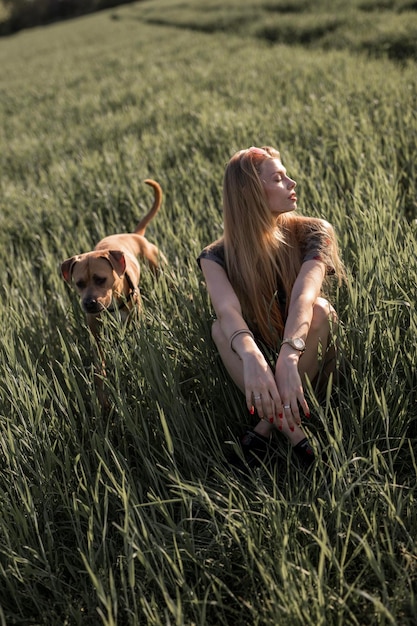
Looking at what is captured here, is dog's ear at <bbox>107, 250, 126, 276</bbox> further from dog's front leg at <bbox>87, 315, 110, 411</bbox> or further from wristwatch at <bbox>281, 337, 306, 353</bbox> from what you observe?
wristwatch at <bbox>281, 337, 306, 353</bbox>

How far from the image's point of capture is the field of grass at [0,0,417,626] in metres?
1.60

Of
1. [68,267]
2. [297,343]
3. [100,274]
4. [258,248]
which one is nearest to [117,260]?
[100,274]

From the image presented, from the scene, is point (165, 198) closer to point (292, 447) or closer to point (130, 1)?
point (292, 447)

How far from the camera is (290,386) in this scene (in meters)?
2.02

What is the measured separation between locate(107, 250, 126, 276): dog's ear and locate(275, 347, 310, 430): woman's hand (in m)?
1.06

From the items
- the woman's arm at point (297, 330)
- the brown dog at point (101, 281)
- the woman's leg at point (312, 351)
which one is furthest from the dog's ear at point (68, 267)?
the woman's arm at point (297, 330)

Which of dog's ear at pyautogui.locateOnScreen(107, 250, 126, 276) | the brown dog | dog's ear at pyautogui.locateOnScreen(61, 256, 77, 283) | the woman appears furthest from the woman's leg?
dog's ear at pyautogui.locateOnScreen(61, 256, 77, 283)

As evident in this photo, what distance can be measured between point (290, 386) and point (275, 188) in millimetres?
810

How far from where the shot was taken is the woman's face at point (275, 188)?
2.37 metres

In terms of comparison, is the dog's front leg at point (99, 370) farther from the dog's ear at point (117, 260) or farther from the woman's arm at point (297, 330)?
the woman's arm at point (297, 330)

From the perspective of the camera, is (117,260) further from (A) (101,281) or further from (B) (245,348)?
(B) (245,348)

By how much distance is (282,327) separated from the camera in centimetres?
243

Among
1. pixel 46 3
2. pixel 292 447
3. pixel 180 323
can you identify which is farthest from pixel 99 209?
pixel 46 3

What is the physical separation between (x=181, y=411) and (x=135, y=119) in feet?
19.4
